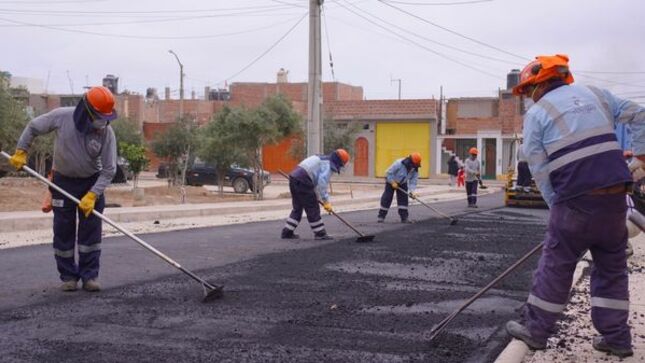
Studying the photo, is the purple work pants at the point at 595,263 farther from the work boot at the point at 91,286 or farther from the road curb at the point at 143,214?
the road curb at the point at 143,214

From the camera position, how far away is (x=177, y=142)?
30.2m

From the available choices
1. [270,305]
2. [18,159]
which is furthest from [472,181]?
[18,159]

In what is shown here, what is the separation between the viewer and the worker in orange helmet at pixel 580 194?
14.7 ft

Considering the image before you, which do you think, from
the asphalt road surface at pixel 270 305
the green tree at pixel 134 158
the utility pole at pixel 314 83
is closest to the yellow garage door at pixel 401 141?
the green tree at pixel 134 158

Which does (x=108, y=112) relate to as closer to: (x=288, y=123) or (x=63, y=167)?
(x=63, y=167)

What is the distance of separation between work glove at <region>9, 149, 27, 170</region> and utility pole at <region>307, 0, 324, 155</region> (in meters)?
Answer: 14.8

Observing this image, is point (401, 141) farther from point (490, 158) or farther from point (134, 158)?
point (134, 158)

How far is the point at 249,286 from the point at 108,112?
2028 millimetres

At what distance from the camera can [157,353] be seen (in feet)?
15.4

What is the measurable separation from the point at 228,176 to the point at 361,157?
67.8 feet

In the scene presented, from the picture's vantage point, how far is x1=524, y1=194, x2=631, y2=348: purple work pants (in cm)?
448

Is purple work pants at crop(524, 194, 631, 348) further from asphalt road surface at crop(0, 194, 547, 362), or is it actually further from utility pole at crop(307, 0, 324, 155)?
utility pole at crop(307, 0, 324, 155)

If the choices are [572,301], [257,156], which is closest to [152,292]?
[572,301]

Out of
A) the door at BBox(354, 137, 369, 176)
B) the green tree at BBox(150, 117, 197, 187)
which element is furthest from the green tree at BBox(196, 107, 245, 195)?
the door at BBox(354, 137, 369, 176)
